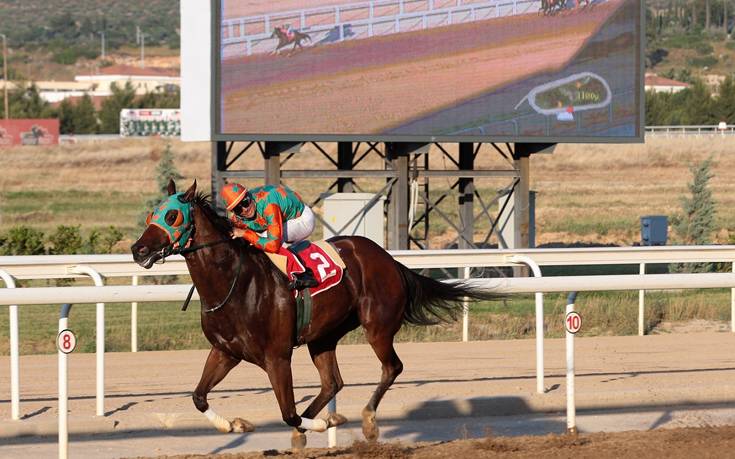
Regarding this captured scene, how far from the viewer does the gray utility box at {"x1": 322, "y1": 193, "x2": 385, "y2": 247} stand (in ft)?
60.4

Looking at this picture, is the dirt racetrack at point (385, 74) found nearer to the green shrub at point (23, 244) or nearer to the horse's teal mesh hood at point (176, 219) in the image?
the green shrub at point (23, 244)

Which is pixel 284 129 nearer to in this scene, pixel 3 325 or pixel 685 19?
pixel 3 325

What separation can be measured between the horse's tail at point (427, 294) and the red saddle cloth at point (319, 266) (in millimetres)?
582

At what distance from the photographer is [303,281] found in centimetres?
595

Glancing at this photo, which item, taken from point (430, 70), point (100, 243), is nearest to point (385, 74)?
point (430, 70)

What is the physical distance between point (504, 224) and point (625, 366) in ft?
35.3

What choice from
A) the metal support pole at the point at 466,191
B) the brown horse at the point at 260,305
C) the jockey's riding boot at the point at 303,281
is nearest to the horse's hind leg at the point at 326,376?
the brown horse at the point at 260,305

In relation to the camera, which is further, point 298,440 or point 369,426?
point 369,426

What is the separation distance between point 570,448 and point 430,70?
12207mm

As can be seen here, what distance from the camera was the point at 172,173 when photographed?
27.5 m

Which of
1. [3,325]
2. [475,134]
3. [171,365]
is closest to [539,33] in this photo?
[475,134]

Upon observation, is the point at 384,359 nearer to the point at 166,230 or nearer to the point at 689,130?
the point at 166,230

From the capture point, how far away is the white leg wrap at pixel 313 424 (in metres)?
5.96

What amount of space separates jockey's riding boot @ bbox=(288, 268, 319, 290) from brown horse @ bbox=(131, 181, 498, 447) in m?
0.05
